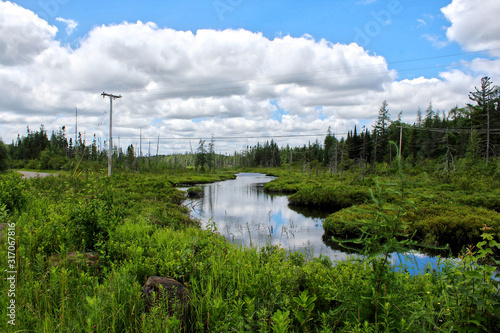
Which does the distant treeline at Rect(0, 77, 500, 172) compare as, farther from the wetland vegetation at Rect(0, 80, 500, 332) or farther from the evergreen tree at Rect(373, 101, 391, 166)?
the wetland vegetation at Rect(0, 80, 500, 332)

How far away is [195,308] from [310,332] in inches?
59.8

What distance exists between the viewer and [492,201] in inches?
725

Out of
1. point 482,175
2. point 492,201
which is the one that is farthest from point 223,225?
point 482,175

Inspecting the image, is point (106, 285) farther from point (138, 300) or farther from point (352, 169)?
point (352, 169)

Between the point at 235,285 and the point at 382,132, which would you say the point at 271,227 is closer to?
the point at 235,285

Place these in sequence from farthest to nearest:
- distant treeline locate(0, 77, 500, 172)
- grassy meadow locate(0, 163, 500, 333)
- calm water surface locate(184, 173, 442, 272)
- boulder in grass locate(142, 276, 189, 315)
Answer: distant treeline locate(0, 77, 500, 172) < calm water surface locate(184, 173, 442, 272) < boulder in grass locate(142, 276, 189, 315) < grassy meadow locate(0, 163, 500, 333)

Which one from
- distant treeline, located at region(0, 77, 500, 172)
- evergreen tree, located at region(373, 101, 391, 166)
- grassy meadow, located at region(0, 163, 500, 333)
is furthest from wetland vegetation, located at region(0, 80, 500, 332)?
evergreen tree, located at region(373, 101, 391, 166)

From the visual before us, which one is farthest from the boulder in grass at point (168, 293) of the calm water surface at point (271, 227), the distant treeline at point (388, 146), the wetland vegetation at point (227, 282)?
the distant treeline at point (388, 146)

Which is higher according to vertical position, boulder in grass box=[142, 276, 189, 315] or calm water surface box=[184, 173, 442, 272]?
boulder in grass box=[142, 276, 189, 315]

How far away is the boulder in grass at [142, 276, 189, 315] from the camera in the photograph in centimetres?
369

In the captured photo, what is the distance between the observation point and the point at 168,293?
3.95m

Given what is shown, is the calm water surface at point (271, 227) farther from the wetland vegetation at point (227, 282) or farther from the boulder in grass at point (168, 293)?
the boulder in grass at point (168, 293)

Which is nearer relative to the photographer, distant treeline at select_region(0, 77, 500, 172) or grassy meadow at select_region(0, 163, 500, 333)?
grassy meadow at select_region(0, 163, 500, 333)

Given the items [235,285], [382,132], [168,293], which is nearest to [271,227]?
[235,285]
